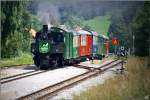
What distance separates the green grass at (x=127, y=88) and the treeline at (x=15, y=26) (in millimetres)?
1529

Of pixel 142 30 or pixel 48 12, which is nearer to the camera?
pixel 48 12

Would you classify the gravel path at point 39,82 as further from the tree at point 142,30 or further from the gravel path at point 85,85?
the tree at point 142,30

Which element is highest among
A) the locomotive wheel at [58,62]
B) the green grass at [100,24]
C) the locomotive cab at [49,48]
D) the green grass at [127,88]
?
the green grass at [100,24]

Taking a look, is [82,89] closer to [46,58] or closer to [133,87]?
[133,87]

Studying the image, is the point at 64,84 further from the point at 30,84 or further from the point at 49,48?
the point at 49,48

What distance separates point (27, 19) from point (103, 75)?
2037mm

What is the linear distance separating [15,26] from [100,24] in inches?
72.2

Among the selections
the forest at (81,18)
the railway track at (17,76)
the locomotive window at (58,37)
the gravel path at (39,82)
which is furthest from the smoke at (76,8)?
the locomotive window at (58,37)

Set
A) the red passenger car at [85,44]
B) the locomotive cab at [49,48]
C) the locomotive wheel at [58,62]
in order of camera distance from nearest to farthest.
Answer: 1. the red passenger car at [85,44]
2. the locomotive cab at [49,48]
3. the locomotive wheel at [58,62]

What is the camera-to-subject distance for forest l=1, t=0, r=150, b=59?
26.9 feet

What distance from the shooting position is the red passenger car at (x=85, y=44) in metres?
9.37

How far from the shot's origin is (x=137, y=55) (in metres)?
8.62

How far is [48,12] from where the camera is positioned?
8.35 metres

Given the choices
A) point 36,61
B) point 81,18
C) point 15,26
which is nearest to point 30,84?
point 36,61
